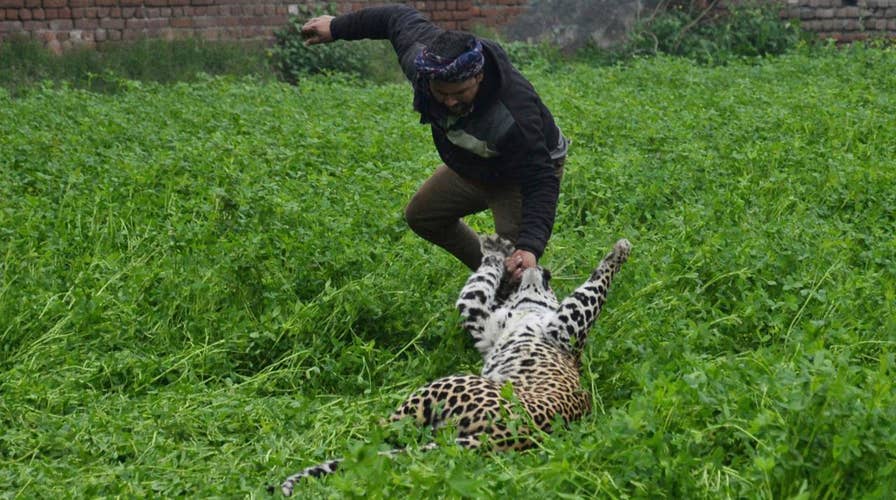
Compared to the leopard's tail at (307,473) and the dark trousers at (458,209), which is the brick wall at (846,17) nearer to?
the dark trousers at (458,209)

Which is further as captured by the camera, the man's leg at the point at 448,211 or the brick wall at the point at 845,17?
the brick wall at the point at 845,17

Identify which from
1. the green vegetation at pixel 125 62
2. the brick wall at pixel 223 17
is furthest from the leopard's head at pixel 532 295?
the brick wall at pixel 223 17

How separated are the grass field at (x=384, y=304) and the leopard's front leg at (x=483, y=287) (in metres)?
0.11

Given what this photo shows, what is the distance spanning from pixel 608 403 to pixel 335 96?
7584 millimetres

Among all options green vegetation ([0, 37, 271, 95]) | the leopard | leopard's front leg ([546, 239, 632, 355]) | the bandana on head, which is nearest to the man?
the bandana on head

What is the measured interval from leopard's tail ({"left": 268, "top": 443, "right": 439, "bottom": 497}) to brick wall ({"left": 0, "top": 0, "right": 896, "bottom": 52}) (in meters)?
10.4

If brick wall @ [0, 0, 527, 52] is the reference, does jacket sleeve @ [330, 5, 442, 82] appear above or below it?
above

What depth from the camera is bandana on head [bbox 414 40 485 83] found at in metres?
5.28

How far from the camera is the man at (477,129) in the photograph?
5.40 metres

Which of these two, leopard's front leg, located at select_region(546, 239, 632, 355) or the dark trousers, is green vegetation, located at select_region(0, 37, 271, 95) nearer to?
the dark trousers

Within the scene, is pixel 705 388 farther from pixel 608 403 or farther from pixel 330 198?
pixel 330 198

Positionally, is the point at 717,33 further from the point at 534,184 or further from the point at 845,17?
the point at 534,184

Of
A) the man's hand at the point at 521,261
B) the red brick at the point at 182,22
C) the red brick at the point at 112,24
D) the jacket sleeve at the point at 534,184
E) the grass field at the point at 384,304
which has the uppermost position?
the jacket sleeve at the point at 534,184

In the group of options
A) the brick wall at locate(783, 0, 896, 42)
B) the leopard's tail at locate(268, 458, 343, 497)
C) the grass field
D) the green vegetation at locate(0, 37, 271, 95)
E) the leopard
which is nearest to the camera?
the grass field
